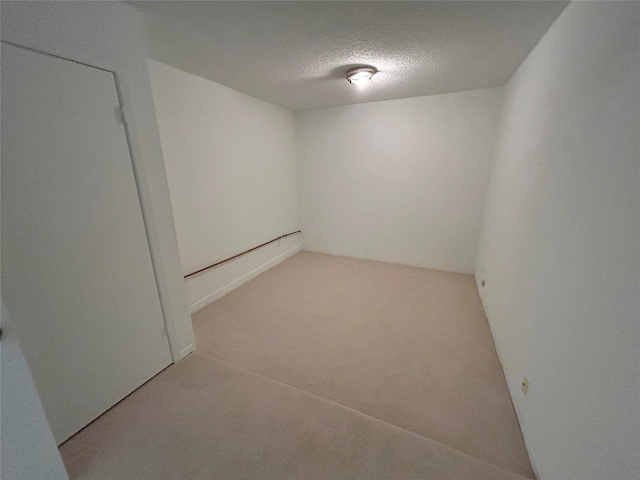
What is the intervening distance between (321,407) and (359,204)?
296cm

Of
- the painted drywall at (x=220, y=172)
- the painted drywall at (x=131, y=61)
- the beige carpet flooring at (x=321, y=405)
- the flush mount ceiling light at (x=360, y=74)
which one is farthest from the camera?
the painted drywall at (x=220, y=172)

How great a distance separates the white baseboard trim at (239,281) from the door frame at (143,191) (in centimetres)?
79

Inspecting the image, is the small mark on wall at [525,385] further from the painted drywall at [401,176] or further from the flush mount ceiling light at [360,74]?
the flush mount ceiling light at [360,74]

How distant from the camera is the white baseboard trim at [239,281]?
2859 mm

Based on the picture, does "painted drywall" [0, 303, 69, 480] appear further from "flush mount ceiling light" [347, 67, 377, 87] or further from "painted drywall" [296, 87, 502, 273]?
"painted drywall" [296, 87, 502, 273]

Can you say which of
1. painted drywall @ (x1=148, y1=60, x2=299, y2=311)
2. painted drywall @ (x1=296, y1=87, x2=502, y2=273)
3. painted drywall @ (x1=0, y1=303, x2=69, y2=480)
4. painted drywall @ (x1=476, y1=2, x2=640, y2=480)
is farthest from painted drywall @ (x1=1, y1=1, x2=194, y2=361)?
painted drywall @ (x1=296, y1=87, x2=502, y2=273)

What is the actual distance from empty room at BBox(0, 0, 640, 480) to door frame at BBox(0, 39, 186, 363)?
0.4 inches

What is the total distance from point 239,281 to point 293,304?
34.8 inches

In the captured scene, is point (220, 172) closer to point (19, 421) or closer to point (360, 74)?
point (360, 74)

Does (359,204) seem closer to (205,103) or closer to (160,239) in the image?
(205,103)

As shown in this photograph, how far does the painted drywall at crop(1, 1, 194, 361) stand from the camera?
3.89ft

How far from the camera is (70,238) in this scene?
1383 millimetres

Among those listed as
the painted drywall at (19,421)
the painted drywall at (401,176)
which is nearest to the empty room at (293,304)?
the painted drywall at (19,421)

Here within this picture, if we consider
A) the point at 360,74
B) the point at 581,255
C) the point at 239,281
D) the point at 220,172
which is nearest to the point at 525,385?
the point at 581,255
